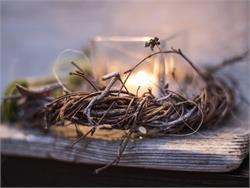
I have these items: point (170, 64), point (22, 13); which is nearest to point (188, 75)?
point (170, 64)

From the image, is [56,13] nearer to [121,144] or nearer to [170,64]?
[170,64]

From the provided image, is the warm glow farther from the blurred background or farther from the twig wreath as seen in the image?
the blurred background

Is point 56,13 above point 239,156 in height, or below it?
above

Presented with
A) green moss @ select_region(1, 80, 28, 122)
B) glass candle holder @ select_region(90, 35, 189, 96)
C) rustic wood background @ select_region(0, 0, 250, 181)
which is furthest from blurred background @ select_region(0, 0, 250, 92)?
green moss @ select_region(1, 80, 28, 122)

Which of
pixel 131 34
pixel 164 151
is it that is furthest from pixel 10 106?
pixel 131 34

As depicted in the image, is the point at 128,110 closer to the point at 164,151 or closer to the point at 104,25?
the point at 164,151

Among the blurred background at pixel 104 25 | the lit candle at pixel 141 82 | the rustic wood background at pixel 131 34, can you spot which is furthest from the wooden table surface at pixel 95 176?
the blurred background at pixel 104 25

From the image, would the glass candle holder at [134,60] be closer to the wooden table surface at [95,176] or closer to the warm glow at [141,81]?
the warm glow at [141,81]
